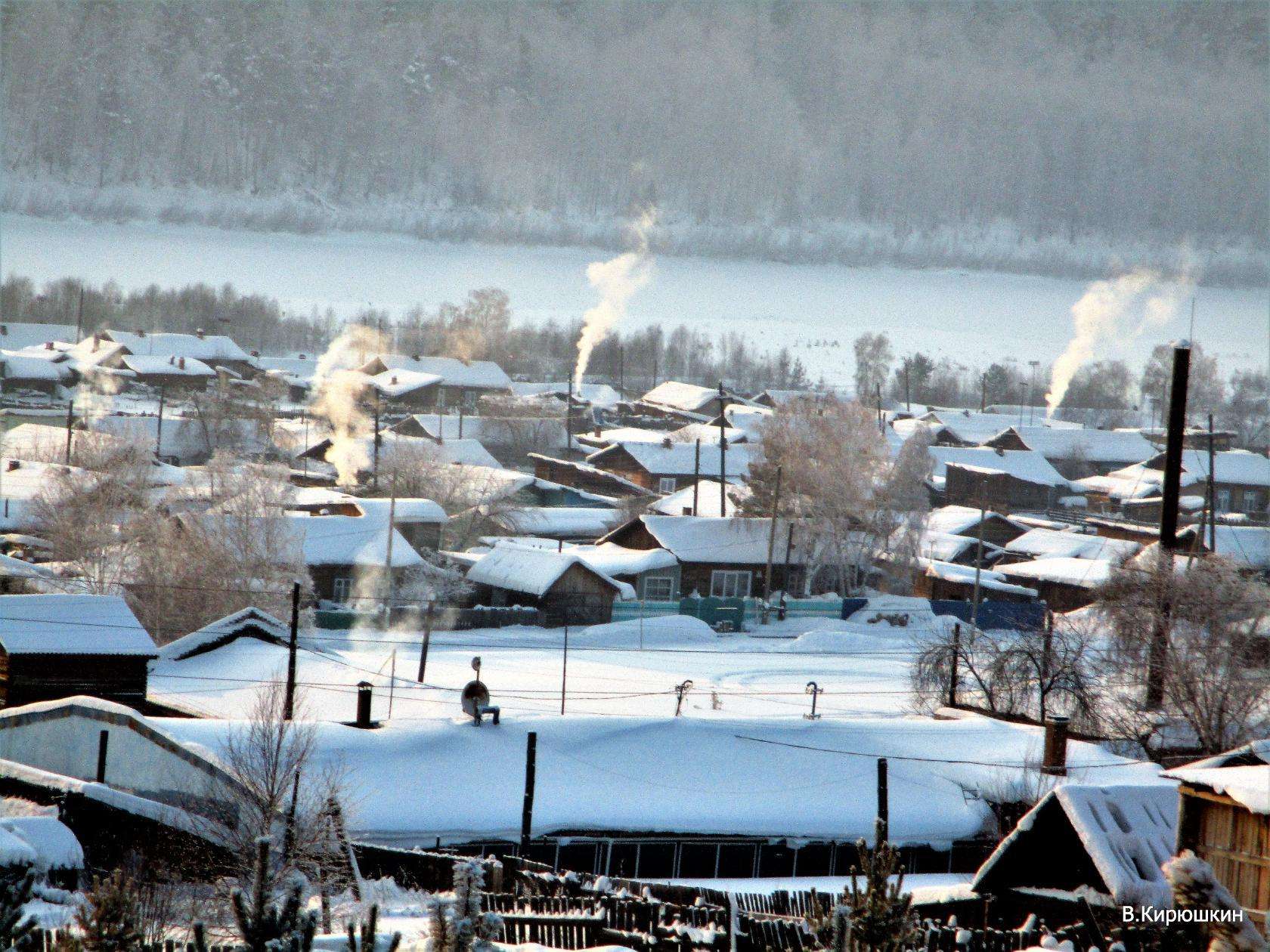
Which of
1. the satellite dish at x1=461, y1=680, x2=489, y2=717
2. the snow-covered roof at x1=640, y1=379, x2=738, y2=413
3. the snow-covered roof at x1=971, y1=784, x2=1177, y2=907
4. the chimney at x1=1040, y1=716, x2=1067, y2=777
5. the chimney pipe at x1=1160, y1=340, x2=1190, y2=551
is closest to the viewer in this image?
the snow-covered roof at x1=971, y1=784, x2=1177, y2=907

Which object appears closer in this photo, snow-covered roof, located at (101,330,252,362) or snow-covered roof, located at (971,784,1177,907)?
snow-covered roof, located at (971,784,1177,907)

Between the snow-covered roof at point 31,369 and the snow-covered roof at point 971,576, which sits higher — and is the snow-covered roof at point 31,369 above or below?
above

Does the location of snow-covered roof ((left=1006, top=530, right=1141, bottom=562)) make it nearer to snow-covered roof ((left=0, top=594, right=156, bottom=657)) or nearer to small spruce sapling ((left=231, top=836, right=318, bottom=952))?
Answer: snow-covered roof ((left=0, top=594, right=156, bottom=657))

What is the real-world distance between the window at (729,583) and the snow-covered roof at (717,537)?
0.28 m

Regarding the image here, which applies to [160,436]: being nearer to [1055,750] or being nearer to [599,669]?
[599,669]

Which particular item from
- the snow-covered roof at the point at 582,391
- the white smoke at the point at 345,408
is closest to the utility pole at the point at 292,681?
the white smoke at the point at 345,408

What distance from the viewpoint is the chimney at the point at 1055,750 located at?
1323 centimetres

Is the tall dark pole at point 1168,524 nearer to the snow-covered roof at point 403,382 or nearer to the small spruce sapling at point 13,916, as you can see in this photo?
the small spruce sapling at point 13,916

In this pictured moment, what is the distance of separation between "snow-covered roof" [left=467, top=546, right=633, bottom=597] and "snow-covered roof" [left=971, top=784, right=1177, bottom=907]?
57.9ft

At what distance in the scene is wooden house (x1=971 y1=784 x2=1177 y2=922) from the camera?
29.7ft

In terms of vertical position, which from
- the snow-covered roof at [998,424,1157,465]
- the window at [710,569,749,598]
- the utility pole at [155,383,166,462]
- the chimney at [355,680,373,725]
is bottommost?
the window at [710,569,749,598]

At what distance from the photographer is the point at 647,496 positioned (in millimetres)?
39906

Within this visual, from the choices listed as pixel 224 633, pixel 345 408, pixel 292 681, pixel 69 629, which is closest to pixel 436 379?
pixel 345 408

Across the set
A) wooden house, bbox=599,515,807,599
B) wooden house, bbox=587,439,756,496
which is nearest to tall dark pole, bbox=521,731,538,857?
wooden house, bbox=599,515,807,599
